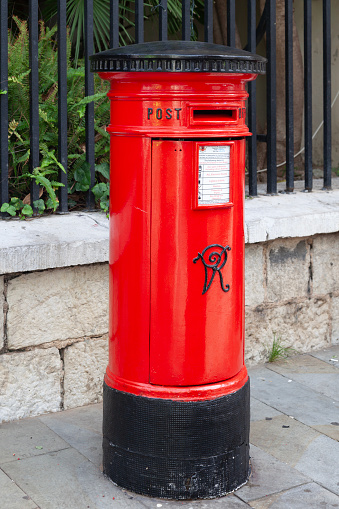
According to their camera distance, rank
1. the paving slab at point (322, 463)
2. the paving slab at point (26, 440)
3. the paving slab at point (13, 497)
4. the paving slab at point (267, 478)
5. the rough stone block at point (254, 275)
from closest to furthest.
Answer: the paving slab at point (13, 497) → the paving slab at point (267, 478) → the paving slab at point (322, 463) → the paving slab at point (26, 440) → the rough stone block at point (254, 275)

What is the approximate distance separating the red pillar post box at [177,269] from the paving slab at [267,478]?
74 millimetres

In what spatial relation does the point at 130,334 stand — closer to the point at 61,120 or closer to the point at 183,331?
the point at 183,331

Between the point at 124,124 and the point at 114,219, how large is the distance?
39cm

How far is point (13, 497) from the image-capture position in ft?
9.18

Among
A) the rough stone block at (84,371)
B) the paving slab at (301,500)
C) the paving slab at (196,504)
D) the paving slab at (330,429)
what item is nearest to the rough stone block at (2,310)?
the rough stone block at (84,371)

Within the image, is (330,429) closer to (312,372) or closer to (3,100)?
(312,372)

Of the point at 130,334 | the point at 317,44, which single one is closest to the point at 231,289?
the point at 130,334

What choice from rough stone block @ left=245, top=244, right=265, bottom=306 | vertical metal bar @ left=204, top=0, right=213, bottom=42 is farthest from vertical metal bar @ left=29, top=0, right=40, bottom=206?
rough stone block @ left=245, top=244, right=265, bottom=306

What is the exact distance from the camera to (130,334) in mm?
2799

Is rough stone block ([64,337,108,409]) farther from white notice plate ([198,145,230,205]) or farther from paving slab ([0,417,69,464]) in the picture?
white notice plate ([198,145,230,205])

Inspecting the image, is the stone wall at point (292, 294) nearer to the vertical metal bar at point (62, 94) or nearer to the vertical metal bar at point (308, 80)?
the vertical metal bar at point (308, 80)

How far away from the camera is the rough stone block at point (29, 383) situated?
344 cm

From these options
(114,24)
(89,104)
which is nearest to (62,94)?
(89,104)

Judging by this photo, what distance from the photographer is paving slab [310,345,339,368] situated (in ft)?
14.6
